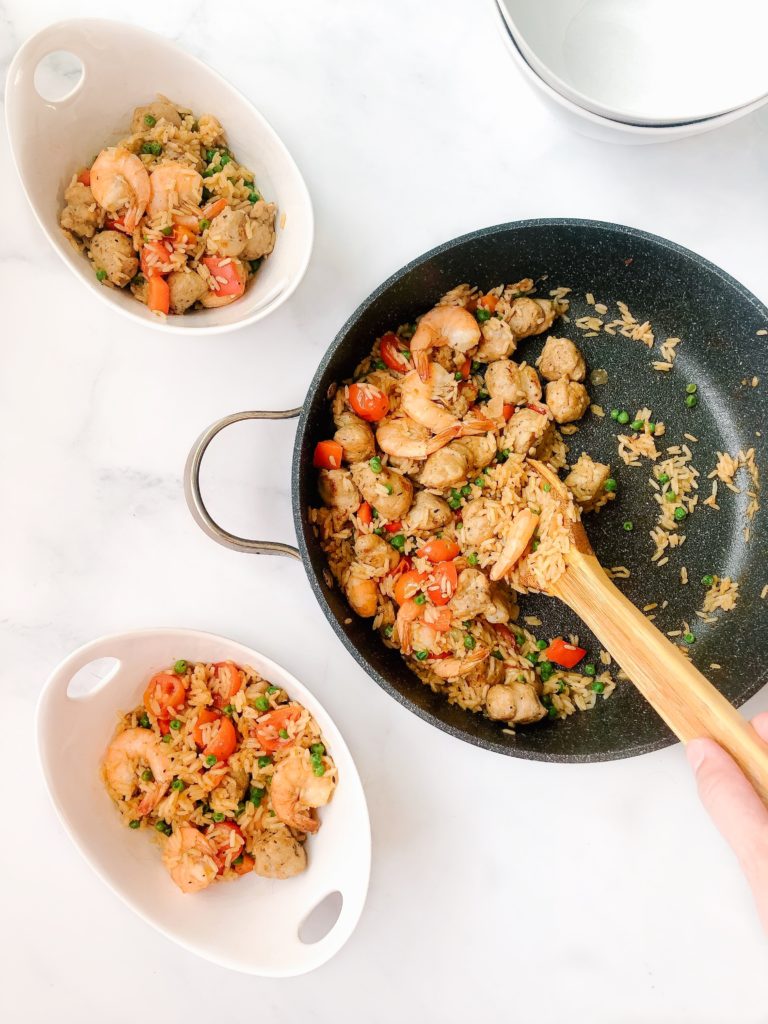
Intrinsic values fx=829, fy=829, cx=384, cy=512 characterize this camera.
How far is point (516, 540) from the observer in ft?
7.39

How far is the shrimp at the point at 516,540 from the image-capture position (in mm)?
2250

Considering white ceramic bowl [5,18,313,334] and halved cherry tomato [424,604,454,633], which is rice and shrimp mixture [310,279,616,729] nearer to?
halved cherry tomato [424,604,454,633]

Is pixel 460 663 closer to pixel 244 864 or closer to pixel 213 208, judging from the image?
pixel 244 864

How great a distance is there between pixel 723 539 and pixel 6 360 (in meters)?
2.24

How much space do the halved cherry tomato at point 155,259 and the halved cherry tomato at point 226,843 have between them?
1.55 m

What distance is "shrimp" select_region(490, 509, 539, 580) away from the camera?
2.25 metres

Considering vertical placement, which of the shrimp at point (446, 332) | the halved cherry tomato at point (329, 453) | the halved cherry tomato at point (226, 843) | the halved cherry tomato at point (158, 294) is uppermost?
the shrimp at point (446, 332)

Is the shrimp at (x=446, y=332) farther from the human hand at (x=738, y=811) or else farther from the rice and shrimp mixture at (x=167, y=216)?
the human hand at (x=738, y=811)

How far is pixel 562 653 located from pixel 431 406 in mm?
847

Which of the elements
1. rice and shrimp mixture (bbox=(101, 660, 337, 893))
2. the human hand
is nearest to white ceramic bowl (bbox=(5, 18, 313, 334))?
rice and shrimp mixture (bbox=(101, 660, 337, 893))

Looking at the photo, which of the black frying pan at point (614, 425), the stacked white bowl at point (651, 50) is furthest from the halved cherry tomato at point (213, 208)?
the stacked white bowl at point (651, 50)

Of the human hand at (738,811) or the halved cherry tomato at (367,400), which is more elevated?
the human hand at (738,811)

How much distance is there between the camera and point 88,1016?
2.57 metres

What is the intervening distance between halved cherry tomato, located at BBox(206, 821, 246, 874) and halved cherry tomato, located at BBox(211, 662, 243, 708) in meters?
0.35
